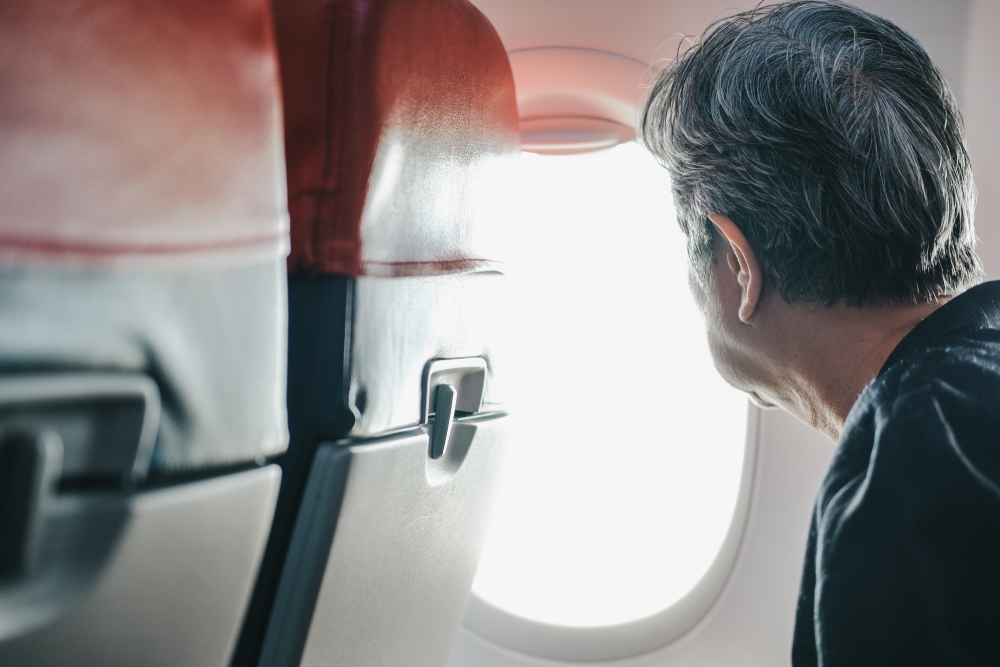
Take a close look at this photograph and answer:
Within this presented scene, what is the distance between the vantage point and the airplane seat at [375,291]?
654 millimetres

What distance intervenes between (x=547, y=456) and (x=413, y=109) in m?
1.45

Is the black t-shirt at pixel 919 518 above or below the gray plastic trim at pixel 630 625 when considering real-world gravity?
above

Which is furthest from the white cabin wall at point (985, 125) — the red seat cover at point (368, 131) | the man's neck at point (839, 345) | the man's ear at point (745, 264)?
the red seat cover at point (368, 131)

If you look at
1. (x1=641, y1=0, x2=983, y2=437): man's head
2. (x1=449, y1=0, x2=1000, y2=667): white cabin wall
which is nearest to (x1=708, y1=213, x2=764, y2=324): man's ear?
(x1=641, y1=0, x2=983, y2=437): man's head

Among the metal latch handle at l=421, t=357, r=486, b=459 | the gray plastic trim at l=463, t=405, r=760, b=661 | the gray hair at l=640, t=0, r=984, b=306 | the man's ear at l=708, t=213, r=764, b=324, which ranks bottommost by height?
the gray plastic trim at l=463, t=405, r=760, b=661

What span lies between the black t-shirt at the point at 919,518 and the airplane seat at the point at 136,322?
0.56 metres

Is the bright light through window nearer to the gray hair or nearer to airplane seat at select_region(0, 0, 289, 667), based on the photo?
the gray hair

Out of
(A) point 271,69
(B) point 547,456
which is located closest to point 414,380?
(A) point 271,69

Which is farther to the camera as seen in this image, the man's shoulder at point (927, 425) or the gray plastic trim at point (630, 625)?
the gray plastic trim at point (630, 625)

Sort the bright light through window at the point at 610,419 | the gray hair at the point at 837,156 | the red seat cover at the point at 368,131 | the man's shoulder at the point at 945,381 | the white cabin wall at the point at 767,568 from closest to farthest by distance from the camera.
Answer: the red seat cover at the point at 368,131 → the man's shoulder at the point at 945,381 → the gray hair at the point at 837,156 → the white cabin wall at the point at 767,568 → the bright light through window at the point at 610,419

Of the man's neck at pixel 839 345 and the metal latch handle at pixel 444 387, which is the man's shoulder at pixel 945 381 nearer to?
the man's neck at pixel 839 345

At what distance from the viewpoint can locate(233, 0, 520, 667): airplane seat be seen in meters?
0.65

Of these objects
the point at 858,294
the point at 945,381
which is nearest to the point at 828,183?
the point at 858,294

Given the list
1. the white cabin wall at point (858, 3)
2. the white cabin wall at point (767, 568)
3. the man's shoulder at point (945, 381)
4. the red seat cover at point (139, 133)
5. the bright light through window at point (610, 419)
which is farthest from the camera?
the bright light through window at point (610, 419)
